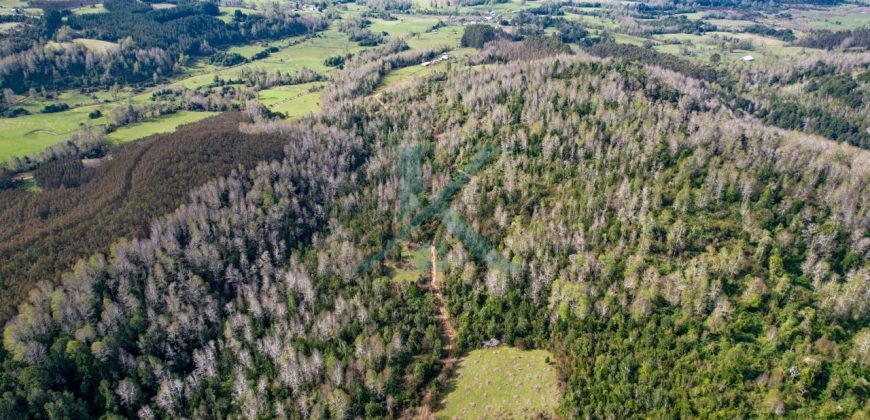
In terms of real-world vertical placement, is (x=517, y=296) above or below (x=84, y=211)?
below

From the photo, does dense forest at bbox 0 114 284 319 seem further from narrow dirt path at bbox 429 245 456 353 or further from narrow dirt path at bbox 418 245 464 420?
narrow dirt path at bbox 418 245 464 420

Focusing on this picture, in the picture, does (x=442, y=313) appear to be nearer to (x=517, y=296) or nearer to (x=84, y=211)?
(x=517, y=296)

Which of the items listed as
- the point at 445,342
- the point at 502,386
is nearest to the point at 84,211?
the point at 445,342

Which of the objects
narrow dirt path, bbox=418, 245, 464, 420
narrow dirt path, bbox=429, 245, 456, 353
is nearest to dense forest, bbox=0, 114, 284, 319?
narrow dirt path, bbox=429, 245, 456, 353

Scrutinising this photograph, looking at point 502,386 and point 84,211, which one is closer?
point 502,386

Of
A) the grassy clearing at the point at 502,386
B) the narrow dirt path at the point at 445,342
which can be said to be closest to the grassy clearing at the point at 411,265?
the narrow dirt path at the point at 445,342

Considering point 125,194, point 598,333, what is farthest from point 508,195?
point 125,194

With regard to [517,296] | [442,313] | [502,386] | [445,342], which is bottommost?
[502,386]

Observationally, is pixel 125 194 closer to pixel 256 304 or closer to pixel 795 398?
pixel 256 304
